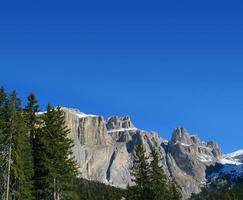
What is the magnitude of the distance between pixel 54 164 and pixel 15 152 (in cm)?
475

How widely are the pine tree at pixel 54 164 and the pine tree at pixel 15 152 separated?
1717mm

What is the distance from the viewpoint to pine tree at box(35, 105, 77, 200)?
48.0 metres

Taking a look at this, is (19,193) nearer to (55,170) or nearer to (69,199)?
(55,170)

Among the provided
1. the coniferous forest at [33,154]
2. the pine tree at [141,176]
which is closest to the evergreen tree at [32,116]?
the coniferous forest at [33,154]

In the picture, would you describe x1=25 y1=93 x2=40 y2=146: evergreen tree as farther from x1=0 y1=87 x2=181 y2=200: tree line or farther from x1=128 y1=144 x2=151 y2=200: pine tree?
x1=128 y1=144 x2=151 y2=200: pine tree

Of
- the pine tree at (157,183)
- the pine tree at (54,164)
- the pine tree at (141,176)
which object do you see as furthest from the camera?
the pine tree at (141,176)

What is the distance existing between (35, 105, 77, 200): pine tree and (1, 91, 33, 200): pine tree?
1.72m

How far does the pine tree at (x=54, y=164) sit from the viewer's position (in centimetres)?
Answer: 4800

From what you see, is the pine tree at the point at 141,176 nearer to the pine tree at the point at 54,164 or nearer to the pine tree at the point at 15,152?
the pine tree at the point at 54,164

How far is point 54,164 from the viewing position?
4844 cm

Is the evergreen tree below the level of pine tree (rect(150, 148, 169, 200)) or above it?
above

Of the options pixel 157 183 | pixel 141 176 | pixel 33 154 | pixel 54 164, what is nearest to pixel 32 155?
pixel 33 154

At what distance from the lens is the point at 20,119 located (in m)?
46.7

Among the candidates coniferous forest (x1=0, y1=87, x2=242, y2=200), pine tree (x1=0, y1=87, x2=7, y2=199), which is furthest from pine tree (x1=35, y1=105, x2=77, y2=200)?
pine tree (x1=0, y1=87, x2=7, y2=199)
